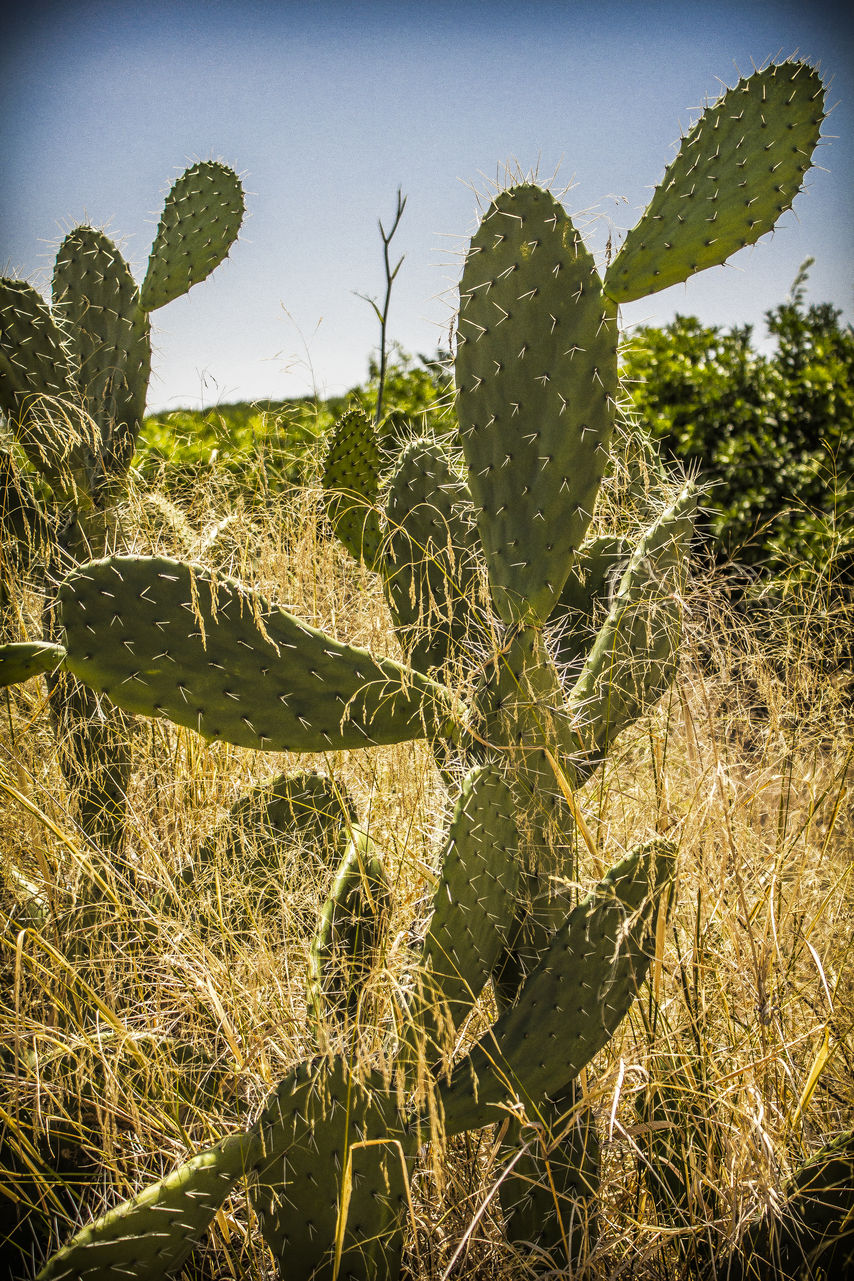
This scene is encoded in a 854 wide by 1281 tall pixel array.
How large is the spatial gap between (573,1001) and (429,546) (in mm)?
670

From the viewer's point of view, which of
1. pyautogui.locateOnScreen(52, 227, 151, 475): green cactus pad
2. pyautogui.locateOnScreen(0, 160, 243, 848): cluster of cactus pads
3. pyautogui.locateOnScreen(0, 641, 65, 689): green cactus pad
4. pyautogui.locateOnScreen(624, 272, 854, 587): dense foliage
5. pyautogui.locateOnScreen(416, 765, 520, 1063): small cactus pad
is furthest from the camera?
pyautogui.locateOnScreen(624, 272, 854, 587): dense foliage

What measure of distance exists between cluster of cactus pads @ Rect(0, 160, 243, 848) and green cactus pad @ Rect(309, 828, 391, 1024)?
1.50 ft

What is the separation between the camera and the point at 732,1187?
2.93 feet

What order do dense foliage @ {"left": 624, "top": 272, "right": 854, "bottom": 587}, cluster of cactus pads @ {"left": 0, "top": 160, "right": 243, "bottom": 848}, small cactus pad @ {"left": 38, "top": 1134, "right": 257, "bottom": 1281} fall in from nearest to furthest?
small cactus pad @ {"left": 38, "top": 1134, "right": 257, "bottom": 1281}, cluster of cactus pads @ {"left": 0, "top": 160, "right": 243, "bottom": 848}, dense foliage @ {"left": 624, "top": 272, "right": 854, "bottom": 587}

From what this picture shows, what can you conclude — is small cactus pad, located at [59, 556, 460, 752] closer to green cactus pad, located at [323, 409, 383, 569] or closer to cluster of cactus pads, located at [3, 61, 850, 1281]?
cluster of cactus pads, located at [3, 61, 850, 1281]

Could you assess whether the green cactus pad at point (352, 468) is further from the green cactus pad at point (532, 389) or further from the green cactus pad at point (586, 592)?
the green cactus pad at point (532, 389)

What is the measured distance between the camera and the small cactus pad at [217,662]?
0.92 metres

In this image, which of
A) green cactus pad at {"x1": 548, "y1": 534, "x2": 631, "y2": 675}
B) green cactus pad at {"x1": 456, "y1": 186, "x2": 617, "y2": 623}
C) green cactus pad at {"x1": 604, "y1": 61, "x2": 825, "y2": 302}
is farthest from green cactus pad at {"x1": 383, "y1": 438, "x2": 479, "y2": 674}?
green cactus pad at {"x1": 604, "y1": 61, "x2": 825, "y2": 302}

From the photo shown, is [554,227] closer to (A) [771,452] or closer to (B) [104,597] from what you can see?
(B) [104,597]

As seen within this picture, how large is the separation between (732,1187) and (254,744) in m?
0.72

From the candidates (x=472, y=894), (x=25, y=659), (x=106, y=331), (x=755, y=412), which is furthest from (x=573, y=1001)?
(x=755, y=412)

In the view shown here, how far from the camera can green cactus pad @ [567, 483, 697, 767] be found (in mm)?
1054

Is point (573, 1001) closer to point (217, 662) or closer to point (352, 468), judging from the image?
point (217, 662)

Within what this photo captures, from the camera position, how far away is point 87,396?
1622 millimetres
